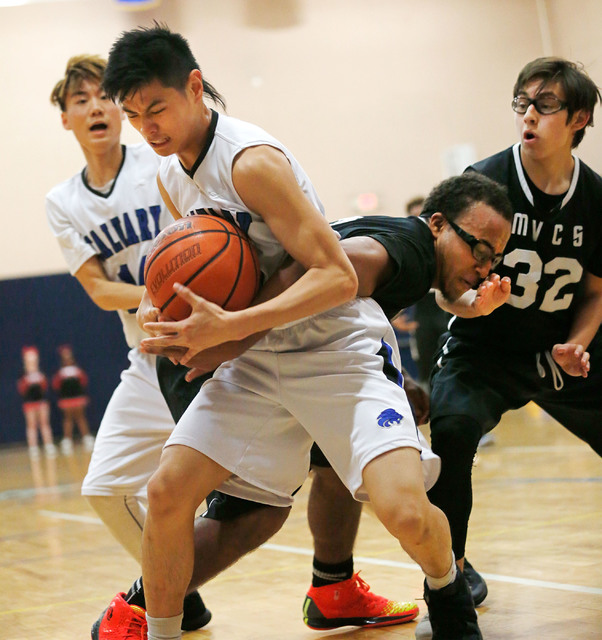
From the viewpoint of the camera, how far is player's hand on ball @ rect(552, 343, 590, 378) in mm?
3229

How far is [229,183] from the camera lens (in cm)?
271

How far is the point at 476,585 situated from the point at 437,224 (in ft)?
4.60

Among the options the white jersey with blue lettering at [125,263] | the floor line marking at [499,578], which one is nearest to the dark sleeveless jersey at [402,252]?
the white jersey with blue lettering at [125,263]

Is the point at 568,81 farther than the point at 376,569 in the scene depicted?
No

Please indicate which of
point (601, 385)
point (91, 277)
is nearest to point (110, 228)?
point (91, 277)

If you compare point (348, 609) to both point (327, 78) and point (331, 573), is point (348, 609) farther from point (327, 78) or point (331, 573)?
point (327, 78)

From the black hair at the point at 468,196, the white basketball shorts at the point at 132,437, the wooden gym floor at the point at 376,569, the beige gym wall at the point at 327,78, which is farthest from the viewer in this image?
the beige gym wall at the point at 327,78

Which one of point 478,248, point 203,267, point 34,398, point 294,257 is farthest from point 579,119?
point 34,398

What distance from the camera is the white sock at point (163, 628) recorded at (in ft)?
8.60

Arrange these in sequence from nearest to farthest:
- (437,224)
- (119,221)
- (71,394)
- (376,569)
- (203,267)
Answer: (203,267)
(437,224)
(119,221)
(376,569)
(71,394)

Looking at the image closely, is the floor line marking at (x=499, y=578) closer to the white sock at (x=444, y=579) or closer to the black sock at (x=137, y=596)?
the white sock at (x=444, y=579)

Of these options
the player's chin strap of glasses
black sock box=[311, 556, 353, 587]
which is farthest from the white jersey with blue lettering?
the player's chin strap of glasses

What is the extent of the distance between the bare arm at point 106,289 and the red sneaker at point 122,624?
1.27 metres

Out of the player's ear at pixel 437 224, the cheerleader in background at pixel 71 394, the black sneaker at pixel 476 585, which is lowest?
the cheerleader in background at pixel 71 394
